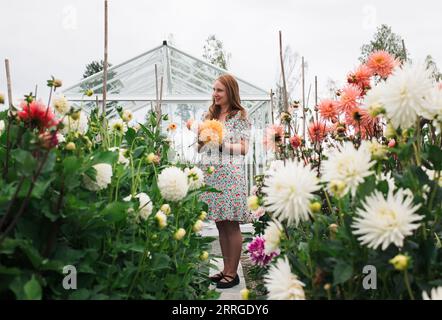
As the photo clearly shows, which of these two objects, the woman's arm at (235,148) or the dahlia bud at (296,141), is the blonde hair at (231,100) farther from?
the dahlia bud at (296,141)

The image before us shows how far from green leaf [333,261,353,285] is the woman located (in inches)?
67.9

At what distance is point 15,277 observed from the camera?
1.07 meters

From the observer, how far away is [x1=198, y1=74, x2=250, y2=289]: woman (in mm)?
2764

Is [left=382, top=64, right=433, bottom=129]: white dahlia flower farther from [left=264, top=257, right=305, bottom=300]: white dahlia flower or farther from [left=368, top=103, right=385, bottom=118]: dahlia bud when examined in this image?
[left=264, top=257, right=305, bottom=300]: white dahlia flower

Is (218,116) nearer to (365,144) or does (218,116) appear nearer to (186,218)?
(186,218)

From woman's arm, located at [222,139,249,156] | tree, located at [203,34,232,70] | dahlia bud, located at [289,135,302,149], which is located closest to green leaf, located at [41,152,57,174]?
dahlia bud, located at [289,135,302,149]

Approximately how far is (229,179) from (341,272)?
1.83 m

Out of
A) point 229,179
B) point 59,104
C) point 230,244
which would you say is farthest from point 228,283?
point 59,104

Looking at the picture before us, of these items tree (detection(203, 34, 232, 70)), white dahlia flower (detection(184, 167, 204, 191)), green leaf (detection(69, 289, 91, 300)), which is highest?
tree (detection(203, 34, 232, 70))

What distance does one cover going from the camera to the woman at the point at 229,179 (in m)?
Result: 2.76

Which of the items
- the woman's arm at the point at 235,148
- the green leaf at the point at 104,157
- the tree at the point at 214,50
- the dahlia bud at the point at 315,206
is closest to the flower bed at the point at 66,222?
the green leaf at the point at 104,157

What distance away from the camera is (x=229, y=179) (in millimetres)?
2818

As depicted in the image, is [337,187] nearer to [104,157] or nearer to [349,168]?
[349,168]
